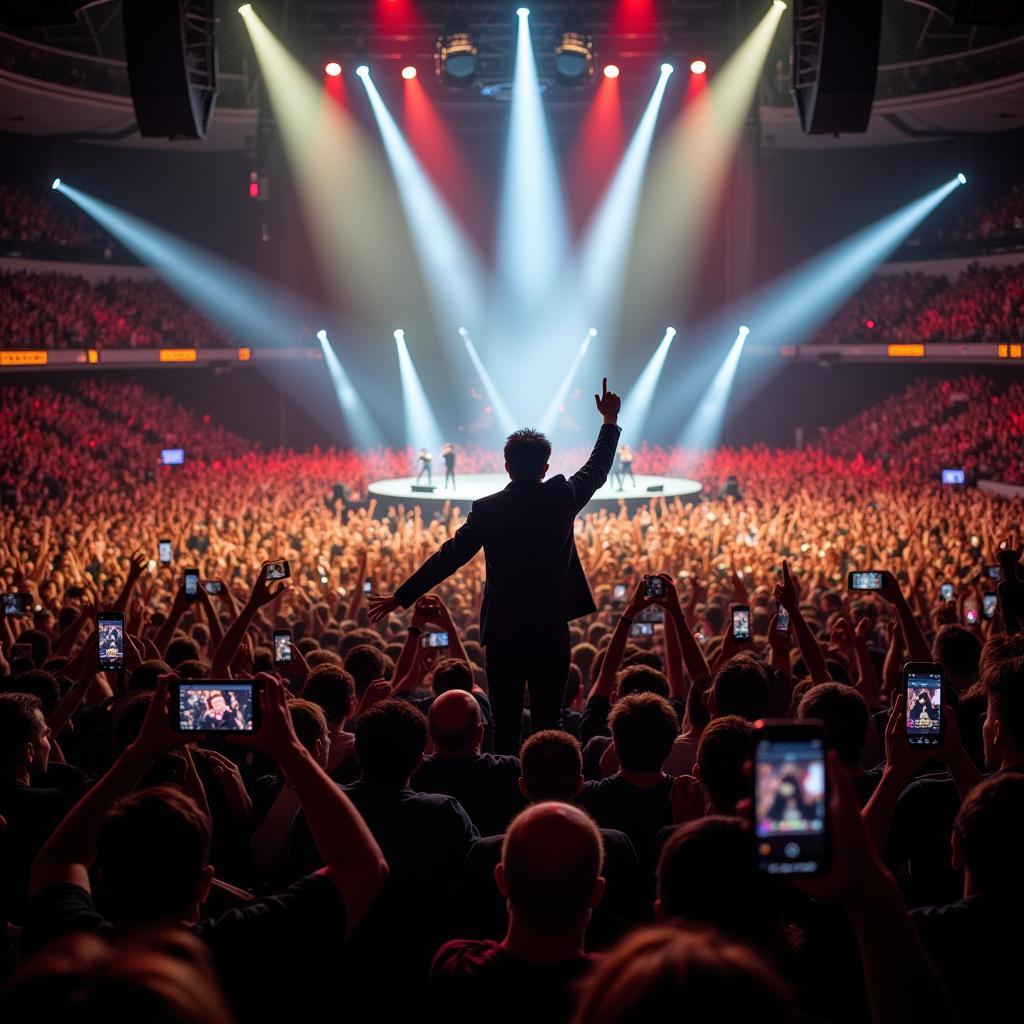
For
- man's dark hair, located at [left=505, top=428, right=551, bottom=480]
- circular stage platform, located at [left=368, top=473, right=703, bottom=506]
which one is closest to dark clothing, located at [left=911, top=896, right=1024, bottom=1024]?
man's dark hair, located at [left=505, top=428, right=551, bottom=480]

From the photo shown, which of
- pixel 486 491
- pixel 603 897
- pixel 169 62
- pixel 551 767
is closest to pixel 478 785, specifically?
pixel 551 767

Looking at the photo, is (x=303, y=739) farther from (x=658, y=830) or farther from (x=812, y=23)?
(x=812, y=23)

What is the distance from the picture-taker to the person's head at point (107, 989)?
1210 millimetres

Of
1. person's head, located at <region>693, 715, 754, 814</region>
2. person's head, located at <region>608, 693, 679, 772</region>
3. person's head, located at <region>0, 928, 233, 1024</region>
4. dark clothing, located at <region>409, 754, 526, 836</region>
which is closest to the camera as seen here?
person's head, located at <region>0, 928, 233, 1024</region>

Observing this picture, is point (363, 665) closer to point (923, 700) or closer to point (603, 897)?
point (603, 897)

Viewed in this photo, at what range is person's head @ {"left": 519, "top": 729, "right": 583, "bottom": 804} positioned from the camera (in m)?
3.70

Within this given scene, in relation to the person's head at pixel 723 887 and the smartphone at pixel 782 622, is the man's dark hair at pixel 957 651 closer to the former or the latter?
the smartphone at pixel 782 622

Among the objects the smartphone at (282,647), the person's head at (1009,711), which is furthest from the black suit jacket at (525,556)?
the person's head at (1009,711)

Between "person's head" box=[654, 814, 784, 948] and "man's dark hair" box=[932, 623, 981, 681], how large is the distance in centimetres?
421

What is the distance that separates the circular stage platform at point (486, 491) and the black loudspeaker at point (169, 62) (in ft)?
45.9

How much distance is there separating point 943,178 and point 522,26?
16.7 m

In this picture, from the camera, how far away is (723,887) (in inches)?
83.0

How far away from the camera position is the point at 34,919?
2381 mm

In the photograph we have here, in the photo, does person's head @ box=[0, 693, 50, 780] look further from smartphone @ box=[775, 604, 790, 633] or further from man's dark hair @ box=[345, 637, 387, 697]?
smartphone @ box=[775, 604, 790, 633]
